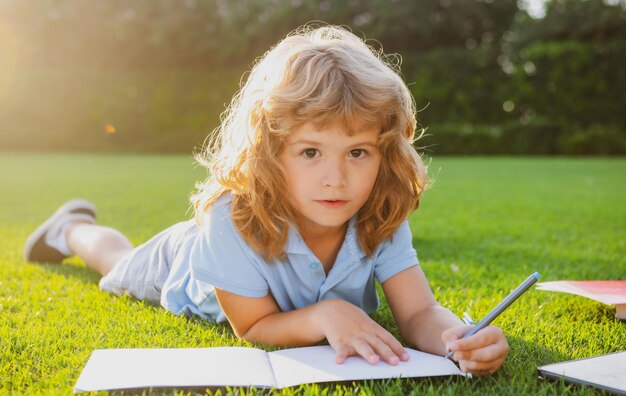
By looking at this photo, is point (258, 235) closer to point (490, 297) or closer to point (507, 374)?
point (507, 374)

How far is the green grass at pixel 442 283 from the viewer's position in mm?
1868

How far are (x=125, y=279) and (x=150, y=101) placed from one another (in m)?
17.7

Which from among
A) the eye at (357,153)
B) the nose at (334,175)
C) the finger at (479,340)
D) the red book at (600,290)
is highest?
the eye at (357,153)

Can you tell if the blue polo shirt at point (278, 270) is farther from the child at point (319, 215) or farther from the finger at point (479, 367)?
the finger at point (479, 367)

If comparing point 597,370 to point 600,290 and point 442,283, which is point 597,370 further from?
point 442,283

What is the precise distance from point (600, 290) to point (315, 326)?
1157 millimetres

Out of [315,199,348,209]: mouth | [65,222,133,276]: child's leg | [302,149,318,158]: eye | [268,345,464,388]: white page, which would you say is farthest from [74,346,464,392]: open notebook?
[65,222,133,276]: child's leg

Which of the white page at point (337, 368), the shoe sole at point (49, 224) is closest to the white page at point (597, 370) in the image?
the white page at point (337, 368)

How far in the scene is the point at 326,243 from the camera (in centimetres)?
237

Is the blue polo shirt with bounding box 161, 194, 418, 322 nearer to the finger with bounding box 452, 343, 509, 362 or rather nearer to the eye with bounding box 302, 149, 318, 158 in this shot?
the eye with bounding box 302, 149, 318, 158

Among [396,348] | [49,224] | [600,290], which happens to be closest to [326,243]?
[396,348]

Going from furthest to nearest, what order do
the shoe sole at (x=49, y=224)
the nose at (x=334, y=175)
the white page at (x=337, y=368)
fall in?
the shoe sole at (x=49, y=224), the nose at (x=334, y=175), the white page at (x=337, y=368)

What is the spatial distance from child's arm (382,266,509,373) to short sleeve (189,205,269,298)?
0.46m

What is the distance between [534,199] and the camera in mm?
7219
